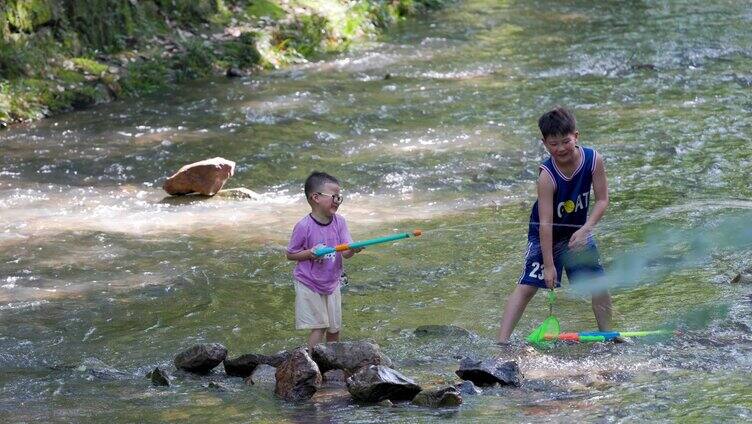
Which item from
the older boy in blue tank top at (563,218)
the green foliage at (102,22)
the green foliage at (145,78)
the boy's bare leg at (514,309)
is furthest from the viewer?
the green foliage at (102,22)

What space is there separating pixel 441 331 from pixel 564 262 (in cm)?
81

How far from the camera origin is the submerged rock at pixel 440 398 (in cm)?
530

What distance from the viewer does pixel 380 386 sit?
540 centimetres

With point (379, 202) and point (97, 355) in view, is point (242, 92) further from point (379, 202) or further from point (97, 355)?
point (97, 355)

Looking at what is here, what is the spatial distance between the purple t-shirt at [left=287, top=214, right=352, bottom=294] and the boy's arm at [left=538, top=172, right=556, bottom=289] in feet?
3.61

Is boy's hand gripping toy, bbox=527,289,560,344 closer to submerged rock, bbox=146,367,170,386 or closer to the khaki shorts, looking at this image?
the khaki shorts

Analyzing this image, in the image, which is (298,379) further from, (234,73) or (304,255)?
(234,73)

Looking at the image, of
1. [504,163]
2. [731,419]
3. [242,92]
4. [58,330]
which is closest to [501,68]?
[242,92]

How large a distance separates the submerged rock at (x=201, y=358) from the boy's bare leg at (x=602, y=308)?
2.09m

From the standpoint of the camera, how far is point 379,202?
1032 centimetres

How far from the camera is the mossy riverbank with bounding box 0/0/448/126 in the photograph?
1480 cm

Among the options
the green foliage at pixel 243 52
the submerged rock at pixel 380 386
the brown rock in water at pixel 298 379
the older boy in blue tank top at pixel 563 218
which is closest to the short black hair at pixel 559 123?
the older boy in blue tank top at pixel 563 218

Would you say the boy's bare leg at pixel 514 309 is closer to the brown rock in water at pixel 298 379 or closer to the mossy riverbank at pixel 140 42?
the brown rock in water at pixel 298 379

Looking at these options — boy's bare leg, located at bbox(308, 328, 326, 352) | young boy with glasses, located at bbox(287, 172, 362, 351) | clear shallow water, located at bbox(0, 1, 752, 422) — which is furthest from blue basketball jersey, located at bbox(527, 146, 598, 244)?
boy's bare leg, located at bbox(308, 328, 326, 352)
